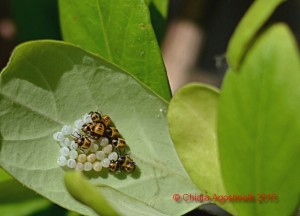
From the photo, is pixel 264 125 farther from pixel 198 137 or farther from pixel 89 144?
pixel 89 144

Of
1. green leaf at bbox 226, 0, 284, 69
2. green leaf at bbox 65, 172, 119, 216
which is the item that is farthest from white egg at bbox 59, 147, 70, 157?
green leaf at bbox 226, 0, 284, 69

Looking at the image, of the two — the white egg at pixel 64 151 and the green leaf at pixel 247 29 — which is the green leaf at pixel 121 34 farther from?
the green leaf at pixel 247 29

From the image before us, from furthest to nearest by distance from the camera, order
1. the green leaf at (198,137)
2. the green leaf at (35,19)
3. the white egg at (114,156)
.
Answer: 1. the green leaf at (35,19)
2. the white egg at (114,156)
3. the green leaf at (198,137)

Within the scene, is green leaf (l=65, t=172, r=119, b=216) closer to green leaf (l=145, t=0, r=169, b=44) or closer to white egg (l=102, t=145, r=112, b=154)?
white egg (l=102, t=145, r=112, b=154)

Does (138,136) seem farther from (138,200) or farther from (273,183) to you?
(273,183)

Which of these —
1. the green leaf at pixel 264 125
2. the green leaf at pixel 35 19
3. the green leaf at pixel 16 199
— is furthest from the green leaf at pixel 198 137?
the green leaf at pixel 35 19

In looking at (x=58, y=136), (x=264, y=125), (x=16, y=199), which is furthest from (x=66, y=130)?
(x=264, y=125)

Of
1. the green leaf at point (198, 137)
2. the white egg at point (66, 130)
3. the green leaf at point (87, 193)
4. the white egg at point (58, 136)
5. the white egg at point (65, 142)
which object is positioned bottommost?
the white egg at point (65, 142)

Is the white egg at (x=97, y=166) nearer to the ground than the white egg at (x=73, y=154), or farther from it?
nearer to the ground
